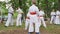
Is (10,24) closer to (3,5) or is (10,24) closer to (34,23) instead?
(3,5)

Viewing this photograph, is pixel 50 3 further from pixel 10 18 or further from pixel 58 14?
pixel 10 18

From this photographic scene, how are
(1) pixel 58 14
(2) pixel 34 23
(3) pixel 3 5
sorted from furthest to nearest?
(3) pixel 3 5, (1) pixel 58 14, (2) pixel 34 23

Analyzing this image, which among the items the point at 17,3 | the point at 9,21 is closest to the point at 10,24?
the point at 9,21

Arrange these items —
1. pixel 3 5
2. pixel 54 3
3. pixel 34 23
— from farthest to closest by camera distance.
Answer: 1. pixel 54 3
2. pixel 3 5
3. pixel 34 23

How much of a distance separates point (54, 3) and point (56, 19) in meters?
4.29

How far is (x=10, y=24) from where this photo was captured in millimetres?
17531

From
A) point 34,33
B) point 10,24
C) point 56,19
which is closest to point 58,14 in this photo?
point 56,19

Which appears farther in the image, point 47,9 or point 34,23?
point 47,9

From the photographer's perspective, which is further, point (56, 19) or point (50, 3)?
point (50, 3)

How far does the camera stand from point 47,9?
26797 millimetres

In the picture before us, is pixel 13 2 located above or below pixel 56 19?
above

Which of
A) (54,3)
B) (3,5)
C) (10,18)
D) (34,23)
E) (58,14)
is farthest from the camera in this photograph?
(54,3)

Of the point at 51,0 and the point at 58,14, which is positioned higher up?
the point at 51,0

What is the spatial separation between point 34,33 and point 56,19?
43.7 feet
